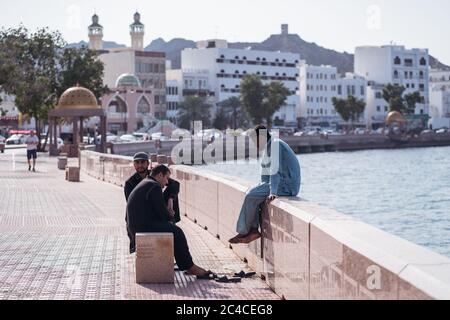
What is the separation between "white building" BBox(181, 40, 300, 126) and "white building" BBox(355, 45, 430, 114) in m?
18.3

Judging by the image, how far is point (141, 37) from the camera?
15150 centimetres

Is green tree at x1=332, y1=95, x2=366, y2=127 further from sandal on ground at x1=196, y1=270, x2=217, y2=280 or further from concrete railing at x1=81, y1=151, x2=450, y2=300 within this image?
sandal on ground at x1=196, y1=270, x2=217, y2=280

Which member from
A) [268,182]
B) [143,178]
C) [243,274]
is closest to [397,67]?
[143,178]

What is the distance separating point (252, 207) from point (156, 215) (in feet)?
3.83

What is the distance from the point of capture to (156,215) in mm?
11859

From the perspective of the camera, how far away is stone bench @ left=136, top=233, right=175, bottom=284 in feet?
37.0

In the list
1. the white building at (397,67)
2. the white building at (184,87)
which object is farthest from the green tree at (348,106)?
the white building at (397,67)

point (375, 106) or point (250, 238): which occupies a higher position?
point (375, 106)

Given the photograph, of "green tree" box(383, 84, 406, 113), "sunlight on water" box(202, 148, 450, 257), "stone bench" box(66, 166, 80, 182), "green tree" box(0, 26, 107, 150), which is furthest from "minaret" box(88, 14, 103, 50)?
"stone bench" box(66, 166, 80, 182)

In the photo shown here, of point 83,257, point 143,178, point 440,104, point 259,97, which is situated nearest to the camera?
point 143,178

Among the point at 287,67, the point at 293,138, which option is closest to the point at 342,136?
the point at 293,138

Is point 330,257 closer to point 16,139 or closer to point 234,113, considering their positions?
point 16,139

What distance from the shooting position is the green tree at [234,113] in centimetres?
13575
